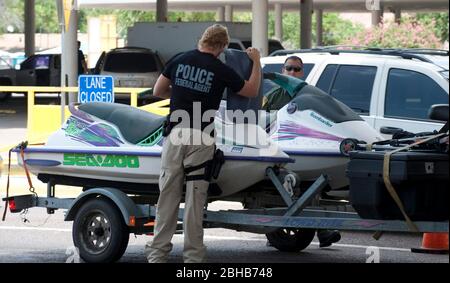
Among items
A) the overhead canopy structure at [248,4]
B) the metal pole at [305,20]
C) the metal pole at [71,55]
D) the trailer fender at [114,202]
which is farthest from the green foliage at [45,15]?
the trailer fender at [114,202]

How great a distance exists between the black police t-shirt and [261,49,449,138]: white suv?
10.2 ft

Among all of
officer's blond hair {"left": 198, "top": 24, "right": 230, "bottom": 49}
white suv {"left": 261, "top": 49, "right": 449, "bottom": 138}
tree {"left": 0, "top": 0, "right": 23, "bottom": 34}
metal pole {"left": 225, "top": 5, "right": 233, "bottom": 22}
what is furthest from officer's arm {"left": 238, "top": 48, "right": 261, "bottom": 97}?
tree {"left": 0, "top": 0, "right": 23, "bottom": 34}

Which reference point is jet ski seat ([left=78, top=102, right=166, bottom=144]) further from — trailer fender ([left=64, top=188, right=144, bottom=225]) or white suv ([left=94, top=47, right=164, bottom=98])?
white suv ([left=94, top=47, right=164, bottom=98])

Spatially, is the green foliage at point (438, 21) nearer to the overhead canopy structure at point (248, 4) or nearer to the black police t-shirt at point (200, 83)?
the overhead canopy structure at point (248, 4)

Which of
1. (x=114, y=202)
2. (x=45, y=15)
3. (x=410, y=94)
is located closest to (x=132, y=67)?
(x=410, y=94)

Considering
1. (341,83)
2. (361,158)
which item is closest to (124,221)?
(361,158)

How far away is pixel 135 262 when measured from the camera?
9.98 m

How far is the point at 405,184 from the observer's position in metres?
7.54

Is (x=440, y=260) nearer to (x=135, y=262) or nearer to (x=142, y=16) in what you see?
(x=135, y=262)

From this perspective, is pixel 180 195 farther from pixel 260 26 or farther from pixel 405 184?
pixel 260 26

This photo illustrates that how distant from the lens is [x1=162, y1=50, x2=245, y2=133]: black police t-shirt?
8.60 meters

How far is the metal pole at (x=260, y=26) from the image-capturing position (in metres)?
28.6

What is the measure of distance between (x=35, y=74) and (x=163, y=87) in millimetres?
29589

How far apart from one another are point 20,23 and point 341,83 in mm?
88768
